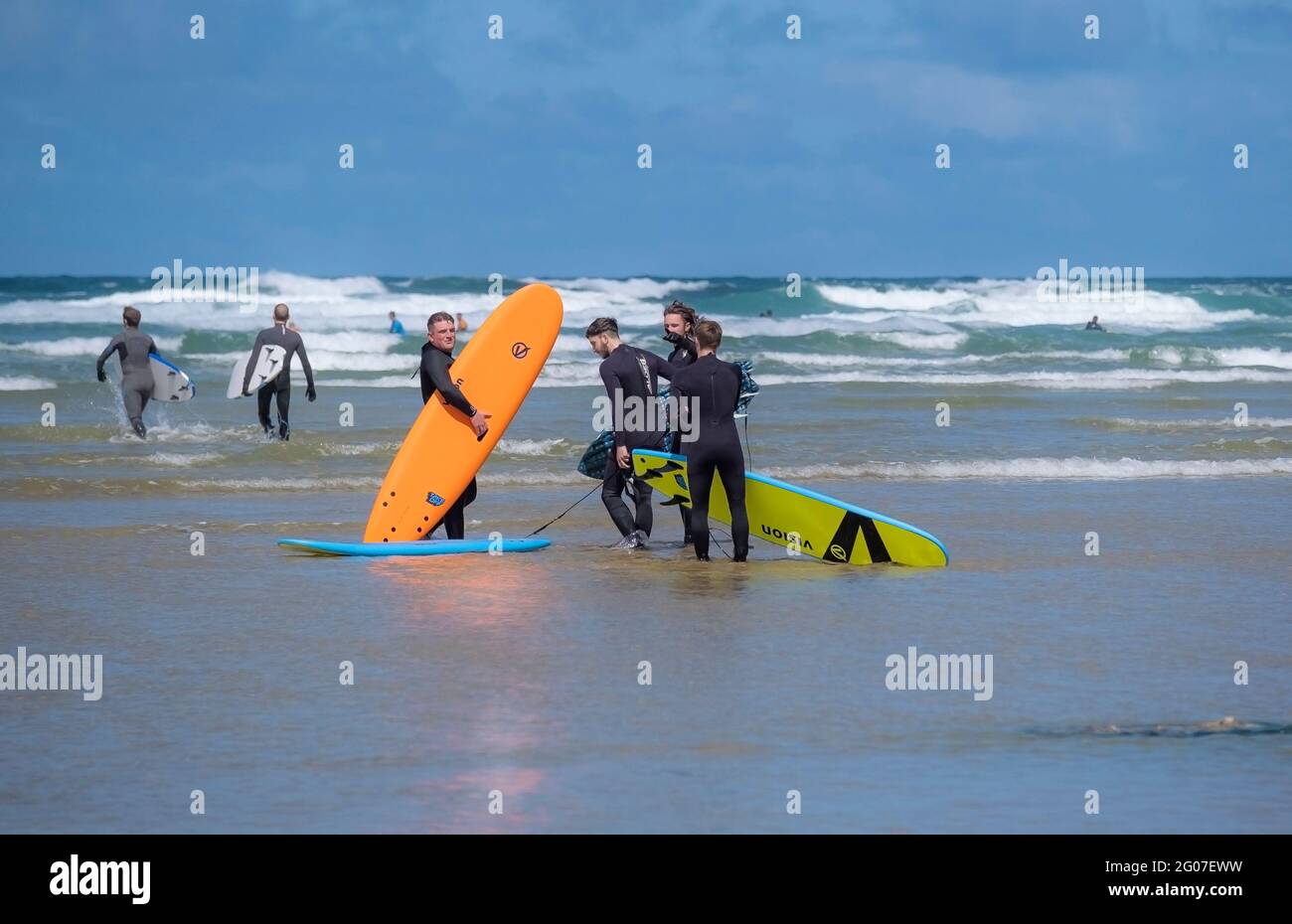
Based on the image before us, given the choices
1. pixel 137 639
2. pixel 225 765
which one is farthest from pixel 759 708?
pixel 137 639

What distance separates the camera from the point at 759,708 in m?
6.48

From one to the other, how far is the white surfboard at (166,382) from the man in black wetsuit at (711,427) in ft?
32.8

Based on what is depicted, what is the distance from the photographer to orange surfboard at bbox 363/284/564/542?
34.1 feet

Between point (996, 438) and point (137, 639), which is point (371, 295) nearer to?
point (996, 438)

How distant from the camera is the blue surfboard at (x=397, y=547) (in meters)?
10.1

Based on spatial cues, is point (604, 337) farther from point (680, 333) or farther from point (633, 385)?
point (680, 333)

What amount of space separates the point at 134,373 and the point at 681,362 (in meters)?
9.31

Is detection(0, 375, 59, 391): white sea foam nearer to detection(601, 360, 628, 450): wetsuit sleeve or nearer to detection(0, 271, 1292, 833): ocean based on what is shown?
detection(0, 271, 1292, 833): ocean

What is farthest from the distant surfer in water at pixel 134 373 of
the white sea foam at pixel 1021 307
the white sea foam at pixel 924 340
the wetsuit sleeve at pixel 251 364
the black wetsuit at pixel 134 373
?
the white sea foam at pixel 1021 307

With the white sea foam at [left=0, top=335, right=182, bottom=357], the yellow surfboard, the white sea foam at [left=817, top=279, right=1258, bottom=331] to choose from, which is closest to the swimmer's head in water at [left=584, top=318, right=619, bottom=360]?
the yellow surfboard

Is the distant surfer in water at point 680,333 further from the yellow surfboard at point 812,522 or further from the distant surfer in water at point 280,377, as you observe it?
the distant surfer in water at point 280,377

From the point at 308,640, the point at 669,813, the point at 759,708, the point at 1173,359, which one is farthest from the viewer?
the point at 1173,359

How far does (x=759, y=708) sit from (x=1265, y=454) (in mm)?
11816

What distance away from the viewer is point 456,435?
10516 millimetres
